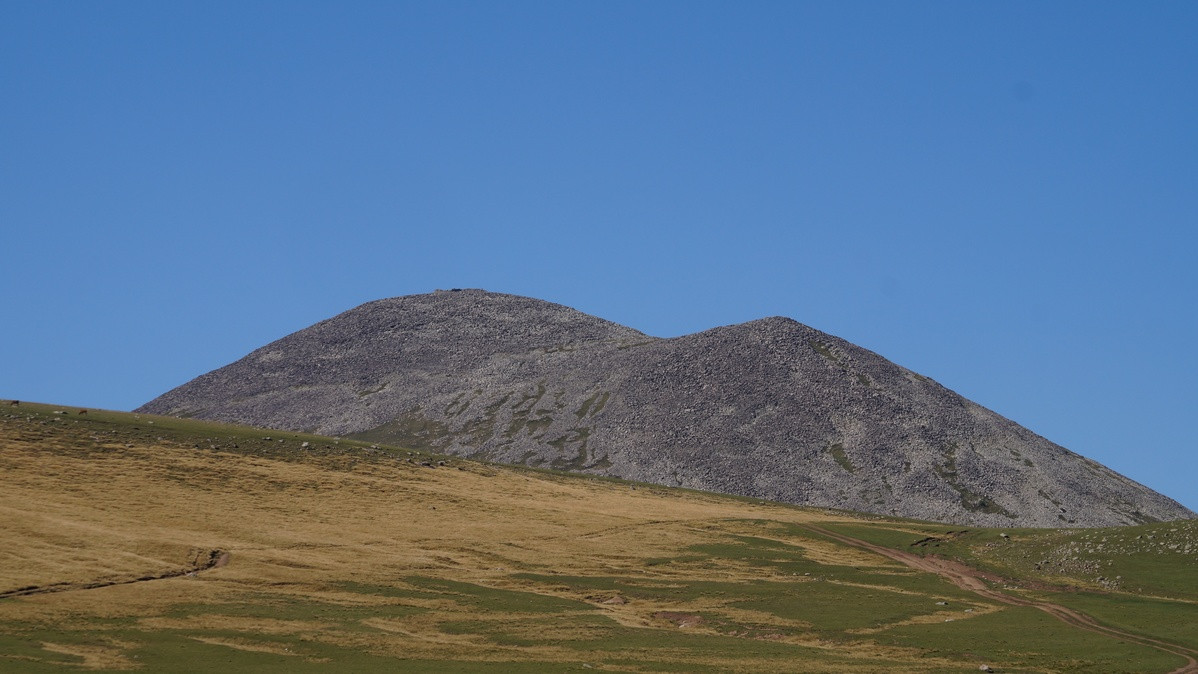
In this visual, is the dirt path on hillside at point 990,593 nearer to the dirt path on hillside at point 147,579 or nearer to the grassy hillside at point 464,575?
the grassy hillside at point 464,575

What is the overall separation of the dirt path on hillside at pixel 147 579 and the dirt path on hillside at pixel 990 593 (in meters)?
58.6

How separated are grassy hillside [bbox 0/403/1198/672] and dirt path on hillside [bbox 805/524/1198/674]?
91cm

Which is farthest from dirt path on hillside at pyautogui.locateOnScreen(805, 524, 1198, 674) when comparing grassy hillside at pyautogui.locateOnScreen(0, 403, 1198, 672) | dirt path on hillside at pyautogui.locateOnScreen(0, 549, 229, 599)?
dirt path on hillside at pyautogui.locateOnScreen(0, 549, 229, 599)

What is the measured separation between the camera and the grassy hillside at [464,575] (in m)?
66.6

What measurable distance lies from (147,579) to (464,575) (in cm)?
2331

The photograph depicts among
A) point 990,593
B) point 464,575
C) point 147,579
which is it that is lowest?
point 147,579

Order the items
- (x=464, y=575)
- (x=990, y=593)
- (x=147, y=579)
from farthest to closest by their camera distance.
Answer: (x=990, y=593), (x=464, y=575), (x=147, y=579)

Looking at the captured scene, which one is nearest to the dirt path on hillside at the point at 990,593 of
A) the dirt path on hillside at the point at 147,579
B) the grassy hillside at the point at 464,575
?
the grassy hillside at the point at 464,575

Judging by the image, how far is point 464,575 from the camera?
91688 mm

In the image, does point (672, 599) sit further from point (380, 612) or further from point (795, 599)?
point (380, 612)

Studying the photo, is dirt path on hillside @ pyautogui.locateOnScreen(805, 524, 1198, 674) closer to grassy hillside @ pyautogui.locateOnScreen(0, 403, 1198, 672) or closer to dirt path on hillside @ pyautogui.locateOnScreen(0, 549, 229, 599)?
grassy hillside @ pyautogui.locateOnScreen(0, 403, 1198, 672)

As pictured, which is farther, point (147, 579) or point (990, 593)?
point (990, 593)

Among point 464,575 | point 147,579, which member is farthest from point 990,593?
point 147,579

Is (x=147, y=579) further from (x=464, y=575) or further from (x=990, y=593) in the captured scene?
(x=990, y=593)
